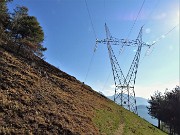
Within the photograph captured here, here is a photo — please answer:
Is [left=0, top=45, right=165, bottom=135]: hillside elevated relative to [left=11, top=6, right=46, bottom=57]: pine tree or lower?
lower

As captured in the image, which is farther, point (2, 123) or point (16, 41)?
point (16, 41)

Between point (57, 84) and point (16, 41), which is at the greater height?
point (16, 41)

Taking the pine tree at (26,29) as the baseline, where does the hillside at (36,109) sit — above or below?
below

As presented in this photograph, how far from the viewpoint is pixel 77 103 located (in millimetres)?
35031

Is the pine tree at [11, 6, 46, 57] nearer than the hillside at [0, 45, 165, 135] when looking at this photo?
No

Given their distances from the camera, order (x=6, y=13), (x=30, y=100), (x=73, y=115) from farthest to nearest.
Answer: (x=6, y=13)
(x=73, y=115)
(x=30, y=100)

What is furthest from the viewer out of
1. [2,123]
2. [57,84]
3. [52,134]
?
[57,84]

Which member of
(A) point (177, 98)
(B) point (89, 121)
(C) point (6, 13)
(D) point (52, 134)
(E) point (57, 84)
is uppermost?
(C) point (6, 13)

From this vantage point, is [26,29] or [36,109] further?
[26,29]

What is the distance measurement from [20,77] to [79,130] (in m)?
10.6

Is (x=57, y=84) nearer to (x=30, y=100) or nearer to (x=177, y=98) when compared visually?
(x=30, y=100)

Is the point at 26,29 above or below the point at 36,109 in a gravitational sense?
above

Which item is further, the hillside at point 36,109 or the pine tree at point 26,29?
the pine tree at point 26,29

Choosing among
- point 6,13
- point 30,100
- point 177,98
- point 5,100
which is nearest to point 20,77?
point 30,100
